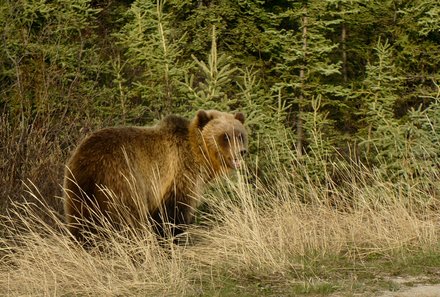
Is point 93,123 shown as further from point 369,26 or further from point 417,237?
point 369,26

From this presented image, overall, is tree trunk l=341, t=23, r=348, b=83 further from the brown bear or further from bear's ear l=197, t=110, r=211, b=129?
bear's ear l=197, t=110, r=211, b=129

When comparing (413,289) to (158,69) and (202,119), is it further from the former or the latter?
(158,69)

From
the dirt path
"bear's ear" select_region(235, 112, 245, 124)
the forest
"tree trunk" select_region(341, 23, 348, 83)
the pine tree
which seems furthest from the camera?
"tree trunk" select_region(341, 23, 348, 83)

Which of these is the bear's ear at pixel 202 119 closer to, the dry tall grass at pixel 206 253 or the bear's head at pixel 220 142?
the bear's head at pixel 220 142

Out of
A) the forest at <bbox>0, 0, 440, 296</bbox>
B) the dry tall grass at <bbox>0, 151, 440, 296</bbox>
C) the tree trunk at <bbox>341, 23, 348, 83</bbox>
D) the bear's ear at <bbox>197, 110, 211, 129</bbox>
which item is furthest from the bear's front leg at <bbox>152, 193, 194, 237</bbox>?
the tree trunk at <bbox>341, 23, 348, 83</bbox>

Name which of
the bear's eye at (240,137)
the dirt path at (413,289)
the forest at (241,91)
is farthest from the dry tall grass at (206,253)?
the bear's eye at (240,137)

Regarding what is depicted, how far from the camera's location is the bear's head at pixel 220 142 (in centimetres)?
845

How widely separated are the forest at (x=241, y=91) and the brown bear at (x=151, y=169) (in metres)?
0.49

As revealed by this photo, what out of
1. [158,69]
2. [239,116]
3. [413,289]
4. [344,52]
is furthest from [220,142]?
[344,52]

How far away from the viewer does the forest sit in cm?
913

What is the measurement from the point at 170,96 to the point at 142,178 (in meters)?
5.07

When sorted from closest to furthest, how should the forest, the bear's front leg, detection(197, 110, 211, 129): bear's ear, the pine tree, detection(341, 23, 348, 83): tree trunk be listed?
the bear's front leg → detection(197, 110, 211, 129): bear's ear → the forest → the pine tree → detection(341, 23, 348, 83): tree trunk

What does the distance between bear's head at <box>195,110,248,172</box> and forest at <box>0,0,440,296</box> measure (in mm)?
365

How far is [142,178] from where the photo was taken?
771cm
